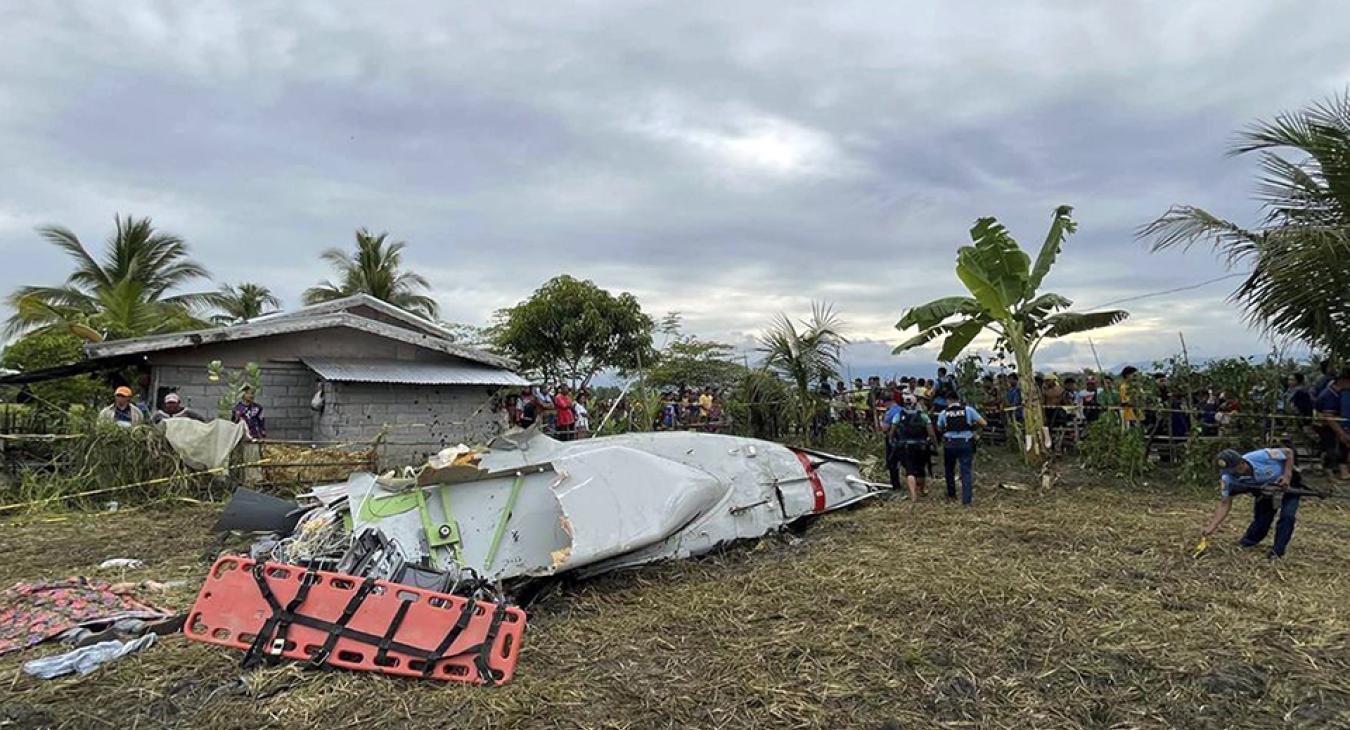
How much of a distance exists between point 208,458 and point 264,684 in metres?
6.97

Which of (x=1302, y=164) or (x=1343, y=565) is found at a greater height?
(x=1302, y=164)

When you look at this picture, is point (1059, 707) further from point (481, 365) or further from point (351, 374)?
point (481, 365)

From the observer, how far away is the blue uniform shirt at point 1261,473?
622cm

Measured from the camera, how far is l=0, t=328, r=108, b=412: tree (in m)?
15.1

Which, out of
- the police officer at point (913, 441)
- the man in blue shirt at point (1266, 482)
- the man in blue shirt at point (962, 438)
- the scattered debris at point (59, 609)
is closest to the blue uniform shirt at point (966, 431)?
the man in blue shirt at point (962, 438)

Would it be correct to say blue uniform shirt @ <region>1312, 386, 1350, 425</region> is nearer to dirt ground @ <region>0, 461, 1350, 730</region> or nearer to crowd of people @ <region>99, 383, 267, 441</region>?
dirt ground @ <region>0, 461, 1350, 730</region>

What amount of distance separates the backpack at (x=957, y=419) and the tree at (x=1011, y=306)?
1.91 m

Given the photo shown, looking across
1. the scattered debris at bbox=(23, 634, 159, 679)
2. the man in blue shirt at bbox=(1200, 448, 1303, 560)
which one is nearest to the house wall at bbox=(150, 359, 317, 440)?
the scattered debris at bbox=(23, 634, 159, 679)

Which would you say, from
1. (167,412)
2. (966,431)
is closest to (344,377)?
(167,412)

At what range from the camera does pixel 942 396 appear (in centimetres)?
1027

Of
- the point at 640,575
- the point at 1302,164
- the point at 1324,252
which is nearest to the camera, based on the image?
the point at 640,575

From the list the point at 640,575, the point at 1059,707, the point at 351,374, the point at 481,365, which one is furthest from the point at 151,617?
the point at 481,365

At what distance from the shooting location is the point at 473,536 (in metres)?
5.64

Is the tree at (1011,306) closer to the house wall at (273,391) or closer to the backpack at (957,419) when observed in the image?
the backpack at (957,419)
